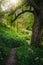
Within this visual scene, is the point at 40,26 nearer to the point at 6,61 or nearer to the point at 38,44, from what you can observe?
the point at 38,44

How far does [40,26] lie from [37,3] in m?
2.21

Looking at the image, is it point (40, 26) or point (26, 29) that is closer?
point (40, 26)

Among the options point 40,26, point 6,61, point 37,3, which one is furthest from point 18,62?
point 37,3

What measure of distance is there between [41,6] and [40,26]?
1.83 meters

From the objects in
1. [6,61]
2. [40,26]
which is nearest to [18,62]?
[6,61]

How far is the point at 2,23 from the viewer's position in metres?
32.2

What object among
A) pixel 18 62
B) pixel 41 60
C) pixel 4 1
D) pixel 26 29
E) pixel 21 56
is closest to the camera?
pixel 41 60

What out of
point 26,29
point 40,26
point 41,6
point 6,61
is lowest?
point 26,29

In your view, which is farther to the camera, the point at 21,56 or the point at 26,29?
the point at 26,29

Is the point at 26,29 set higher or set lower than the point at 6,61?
lower

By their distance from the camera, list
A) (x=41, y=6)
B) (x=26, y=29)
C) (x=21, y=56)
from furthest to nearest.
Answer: (x=26, y=29) → (x=41, y=6) → (x=21, y=56)

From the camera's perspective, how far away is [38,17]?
62.2 feet

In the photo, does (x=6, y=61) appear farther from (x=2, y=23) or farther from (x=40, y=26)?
(x=2, y=23)

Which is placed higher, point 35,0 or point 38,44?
point 35,0
